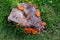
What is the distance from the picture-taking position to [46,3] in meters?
5.67

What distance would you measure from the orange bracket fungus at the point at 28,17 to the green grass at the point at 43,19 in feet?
0.48

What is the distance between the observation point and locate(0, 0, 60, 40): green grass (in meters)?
5.06

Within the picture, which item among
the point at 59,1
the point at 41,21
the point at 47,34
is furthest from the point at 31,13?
the point at 59,1

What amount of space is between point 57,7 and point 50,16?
0.37 m

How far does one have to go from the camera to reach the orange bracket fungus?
16.3ft

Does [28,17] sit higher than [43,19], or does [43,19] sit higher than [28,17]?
[28,17]

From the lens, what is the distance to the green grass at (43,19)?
5.06 metres

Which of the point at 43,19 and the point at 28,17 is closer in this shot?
the point at 28,17

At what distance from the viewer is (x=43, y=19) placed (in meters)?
5.37

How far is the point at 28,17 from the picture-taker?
16.7 ft

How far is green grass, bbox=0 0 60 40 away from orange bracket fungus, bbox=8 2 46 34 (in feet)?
0.48

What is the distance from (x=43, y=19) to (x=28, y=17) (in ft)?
1.50

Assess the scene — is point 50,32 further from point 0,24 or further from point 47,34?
point 0,24

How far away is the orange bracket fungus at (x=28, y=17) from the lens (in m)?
4.98
